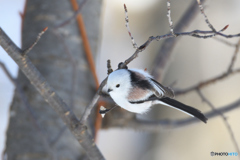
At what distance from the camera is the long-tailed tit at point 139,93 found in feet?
3.14

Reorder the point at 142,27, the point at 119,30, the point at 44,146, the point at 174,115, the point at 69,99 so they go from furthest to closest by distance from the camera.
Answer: the point at 119,30, the point at 142,27, the point at 174,115, the point at 69,99, the point at 44,146

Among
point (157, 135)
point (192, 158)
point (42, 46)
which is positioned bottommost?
point (192, 158)

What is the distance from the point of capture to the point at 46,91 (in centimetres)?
96

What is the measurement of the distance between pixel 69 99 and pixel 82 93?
8cm

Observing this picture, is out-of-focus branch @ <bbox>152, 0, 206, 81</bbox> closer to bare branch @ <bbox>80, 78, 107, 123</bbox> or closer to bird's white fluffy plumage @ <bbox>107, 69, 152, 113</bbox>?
bird's white fluffy plumage @ <bbox>107, 69, 152, 113</bbox>

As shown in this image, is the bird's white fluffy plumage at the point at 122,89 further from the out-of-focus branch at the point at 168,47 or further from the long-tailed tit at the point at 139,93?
the out-of-focus branch at the point at 168,47

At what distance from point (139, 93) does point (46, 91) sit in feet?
0.93

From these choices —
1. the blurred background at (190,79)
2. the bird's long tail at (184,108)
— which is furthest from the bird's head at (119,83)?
the blurred background at (190,79)

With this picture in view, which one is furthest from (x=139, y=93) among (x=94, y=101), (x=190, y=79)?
(x=190, y=79)

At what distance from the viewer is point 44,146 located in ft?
4.54

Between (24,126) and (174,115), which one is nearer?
(24,126)

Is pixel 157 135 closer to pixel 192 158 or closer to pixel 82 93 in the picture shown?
pixel 192 158

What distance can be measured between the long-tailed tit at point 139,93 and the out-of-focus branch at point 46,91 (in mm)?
143

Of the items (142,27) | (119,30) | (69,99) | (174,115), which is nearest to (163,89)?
(69,99)
